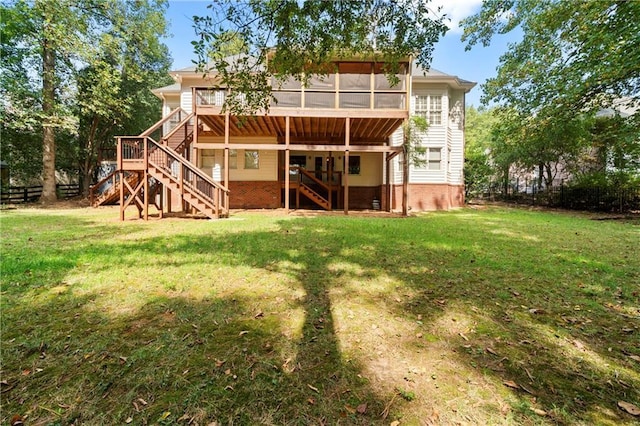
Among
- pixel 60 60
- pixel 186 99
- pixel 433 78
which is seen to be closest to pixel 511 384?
pixel 433 78

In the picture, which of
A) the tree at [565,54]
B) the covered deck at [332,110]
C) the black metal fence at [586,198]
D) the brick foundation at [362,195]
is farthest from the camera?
the brick foundation at [362,195]

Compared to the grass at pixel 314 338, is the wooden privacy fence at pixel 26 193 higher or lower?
higher

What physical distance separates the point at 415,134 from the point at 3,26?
21979mm

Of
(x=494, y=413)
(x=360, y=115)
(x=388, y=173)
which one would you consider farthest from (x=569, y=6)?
(x=494, y=413)

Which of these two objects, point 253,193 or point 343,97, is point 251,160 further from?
point 343,97

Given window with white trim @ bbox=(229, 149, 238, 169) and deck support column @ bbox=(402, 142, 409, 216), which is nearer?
deck support column @ bbox=(402, 142, 409, 216)

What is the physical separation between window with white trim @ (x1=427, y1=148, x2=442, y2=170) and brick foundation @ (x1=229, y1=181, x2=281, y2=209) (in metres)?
8.81

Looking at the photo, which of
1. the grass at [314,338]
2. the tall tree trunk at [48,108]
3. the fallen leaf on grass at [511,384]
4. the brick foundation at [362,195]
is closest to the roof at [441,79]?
the brick foundation at [362,195]

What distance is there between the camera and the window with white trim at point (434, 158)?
17.5 metres

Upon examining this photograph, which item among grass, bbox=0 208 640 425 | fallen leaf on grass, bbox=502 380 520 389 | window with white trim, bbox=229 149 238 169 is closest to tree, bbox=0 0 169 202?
window with white trim, bbox=229 149 238 169

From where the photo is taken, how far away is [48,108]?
16.8m

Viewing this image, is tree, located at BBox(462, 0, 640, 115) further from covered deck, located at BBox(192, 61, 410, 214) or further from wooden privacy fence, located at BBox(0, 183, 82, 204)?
wooden privacy fence, located at BBox(0, 183, 82, 204)

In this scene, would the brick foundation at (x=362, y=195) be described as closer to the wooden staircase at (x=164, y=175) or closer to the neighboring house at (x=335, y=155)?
the neighboring house at (x=335, y=155)

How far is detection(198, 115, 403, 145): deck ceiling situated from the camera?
527 inches
